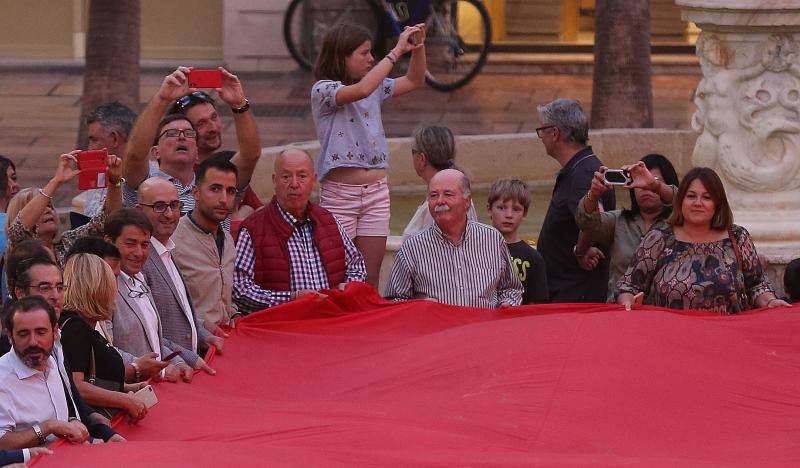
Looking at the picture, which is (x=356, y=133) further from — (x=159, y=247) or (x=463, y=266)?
(x=159, y=247)

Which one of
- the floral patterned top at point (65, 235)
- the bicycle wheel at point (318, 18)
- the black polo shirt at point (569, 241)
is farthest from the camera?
the bicycle wheel at point (318, 18)

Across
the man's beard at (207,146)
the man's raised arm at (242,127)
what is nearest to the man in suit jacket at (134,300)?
the man's raised arm at (242,127)

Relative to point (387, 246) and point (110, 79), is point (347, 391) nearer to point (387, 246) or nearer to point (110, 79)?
point (387, 246)

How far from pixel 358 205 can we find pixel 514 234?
916 mm

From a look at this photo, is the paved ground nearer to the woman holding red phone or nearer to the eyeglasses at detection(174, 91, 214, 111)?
the eyeglasses at detection(174, 91, 214, 111)

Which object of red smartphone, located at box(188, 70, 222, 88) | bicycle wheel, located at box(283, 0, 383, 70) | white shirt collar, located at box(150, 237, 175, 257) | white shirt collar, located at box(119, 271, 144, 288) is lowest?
white shirt collar, located at box(119, 271, 144, 288)

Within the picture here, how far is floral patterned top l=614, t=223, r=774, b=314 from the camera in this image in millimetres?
8148

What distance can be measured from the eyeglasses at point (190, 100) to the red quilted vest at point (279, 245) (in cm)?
80

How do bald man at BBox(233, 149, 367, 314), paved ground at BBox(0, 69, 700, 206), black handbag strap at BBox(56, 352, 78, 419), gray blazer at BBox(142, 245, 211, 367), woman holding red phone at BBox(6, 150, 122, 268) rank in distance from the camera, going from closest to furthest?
black handbag strap at BBox(56, 352, 78, 419) < gray blazer at BBox(142, 245, 211, 367) < woman holding red phone at BBox(6, 150, 122, 268) < bald man at BBox(233, 149, 367, 314) < paved ground at BBox(0, 69, 700, 206)

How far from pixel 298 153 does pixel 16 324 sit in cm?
282

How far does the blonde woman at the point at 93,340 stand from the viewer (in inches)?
257

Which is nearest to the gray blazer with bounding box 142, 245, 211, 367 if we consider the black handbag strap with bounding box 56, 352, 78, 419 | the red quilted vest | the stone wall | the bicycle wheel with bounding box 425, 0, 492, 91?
the red quilted vest

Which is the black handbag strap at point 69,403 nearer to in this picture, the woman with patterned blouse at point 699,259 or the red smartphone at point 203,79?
the red smartphone at point 203,79

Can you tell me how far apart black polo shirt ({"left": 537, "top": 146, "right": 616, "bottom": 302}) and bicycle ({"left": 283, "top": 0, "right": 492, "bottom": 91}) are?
11887mm
